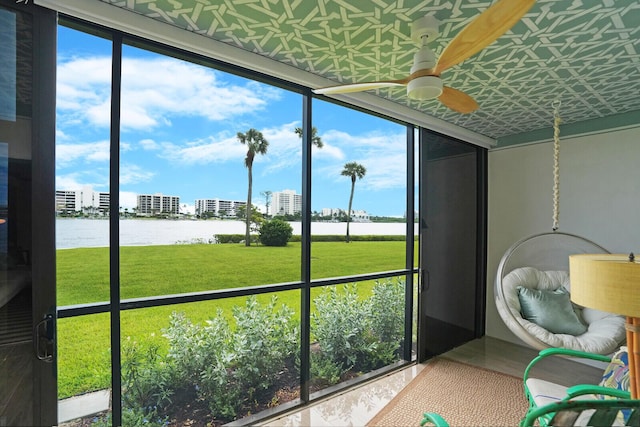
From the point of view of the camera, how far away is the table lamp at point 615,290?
117 centimetres

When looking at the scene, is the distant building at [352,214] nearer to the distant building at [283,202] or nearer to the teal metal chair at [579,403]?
the distant building at [283,202]

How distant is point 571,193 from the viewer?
3.36 meters

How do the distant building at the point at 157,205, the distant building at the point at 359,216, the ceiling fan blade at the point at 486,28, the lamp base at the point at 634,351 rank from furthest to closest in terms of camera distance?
the distant building at the point at 359,216 < the distant building at the point at 157,205 < the lamp base at the point at 634,351 < the ceiling fan blade at the point at 486,28

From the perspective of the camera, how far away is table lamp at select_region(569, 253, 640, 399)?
3.85 ft

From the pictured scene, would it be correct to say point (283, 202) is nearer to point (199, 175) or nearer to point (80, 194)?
point (199, 175)

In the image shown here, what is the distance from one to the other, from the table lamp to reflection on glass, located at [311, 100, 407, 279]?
6.21ft

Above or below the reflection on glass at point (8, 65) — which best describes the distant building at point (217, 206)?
below

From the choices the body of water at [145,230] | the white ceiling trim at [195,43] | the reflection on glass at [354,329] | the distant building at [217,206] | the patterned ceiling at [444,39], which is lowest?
the reflection on glass at [354,329]

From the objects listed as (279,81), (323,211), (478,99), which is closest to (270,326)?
(323,211)

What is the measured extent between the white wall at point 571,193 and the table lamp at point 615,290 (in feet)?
7.50

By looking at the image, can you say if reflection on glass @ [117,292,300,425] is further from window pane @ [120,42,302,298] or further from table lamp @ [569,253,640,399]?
table lamp @ [569,253,640,399]

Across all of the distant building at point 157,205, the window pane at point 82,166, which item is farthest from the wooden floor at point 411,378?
the distant building at point 157,205

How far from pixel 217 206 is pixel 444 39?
1908 millimetres

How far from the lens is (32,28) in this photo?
1424 millimetres
